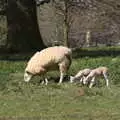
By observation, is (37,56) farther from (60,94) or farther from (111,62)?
(111,62)

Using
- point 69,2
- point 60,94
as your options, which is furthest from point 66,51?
point 69,2

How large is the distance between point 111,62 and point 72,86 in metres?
4.80

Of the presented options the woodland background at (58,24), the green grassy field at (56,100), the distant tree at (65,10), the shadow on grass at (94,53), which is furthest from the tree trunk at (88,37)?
the green grassy field at (56,100)

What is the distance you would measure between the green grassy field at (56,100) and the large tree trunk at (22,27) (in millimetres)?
8115

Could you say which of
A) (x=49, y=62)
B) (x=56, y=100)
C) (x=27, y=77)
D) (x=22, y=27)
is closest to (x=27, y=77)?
(x=27, y=77)

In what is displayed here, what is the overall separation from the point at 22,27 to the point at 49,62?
10.0m

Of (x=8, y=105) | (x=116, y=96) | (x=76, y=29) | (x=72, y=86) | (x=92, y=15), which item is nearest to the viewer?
(x=8, y=105)

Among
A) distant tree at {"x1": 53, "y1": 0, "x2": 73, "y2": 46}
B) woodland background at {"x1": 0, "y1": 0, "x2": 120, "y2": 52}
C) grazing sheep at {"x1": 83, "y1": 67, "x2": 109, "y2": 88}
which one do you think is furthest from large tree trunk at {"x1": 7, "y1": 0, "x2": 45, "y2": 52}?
grazing sheep at {"x1": 83, "y1": 67, "x2": 109, "y2": 88}

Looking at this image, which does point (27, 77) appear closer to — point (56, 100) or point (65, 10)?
point (56, 100)

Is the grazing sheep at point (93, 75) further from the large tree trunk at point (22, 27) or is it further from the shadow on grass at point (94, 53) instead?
the large tree trunk at point (22, 27)

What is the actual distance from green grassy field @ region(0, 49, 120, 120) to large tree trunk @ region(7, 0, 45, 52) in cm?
812

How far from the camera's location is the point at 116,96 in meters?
11.8

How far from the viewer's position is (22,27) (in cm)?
2308

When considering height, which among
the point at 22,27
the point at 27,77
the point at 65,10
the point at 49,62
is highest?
the point at 49,62
